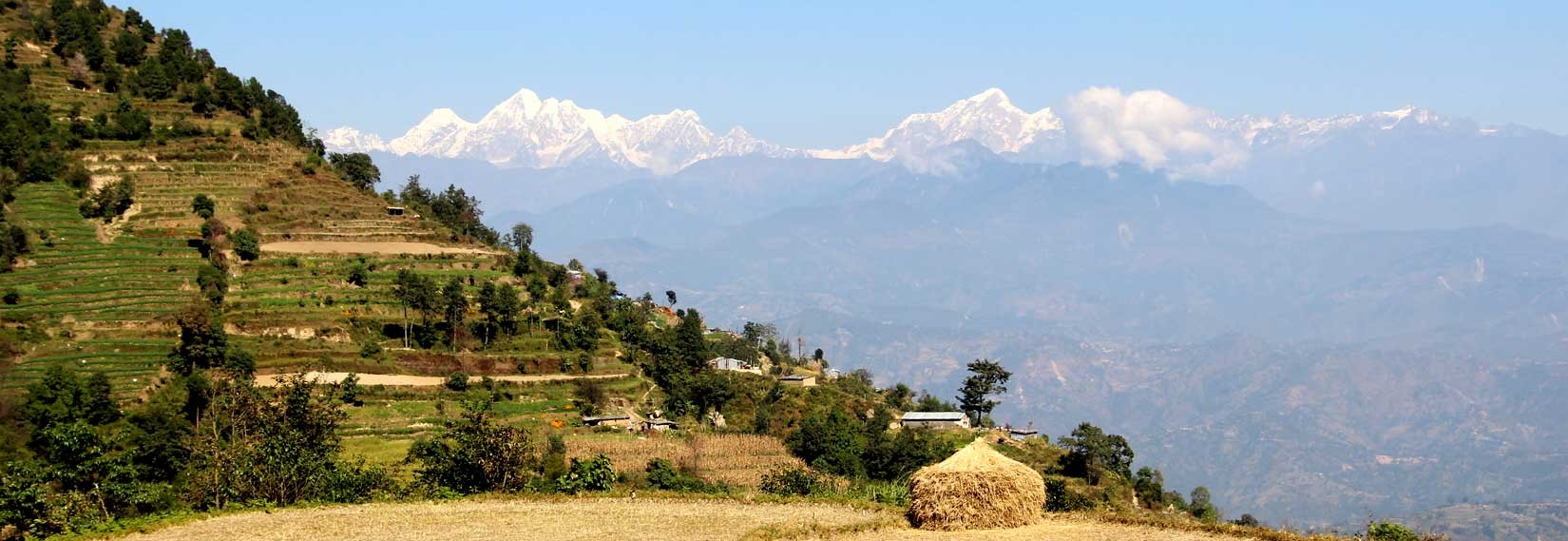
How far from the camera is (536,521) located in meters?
38.4

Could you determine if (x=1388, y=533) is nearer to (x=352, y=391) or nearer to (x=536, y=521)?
(x=536, y=521)

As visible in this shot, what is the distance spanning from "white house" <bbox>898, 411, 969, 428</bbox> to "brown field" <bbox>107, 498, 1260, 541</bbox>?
60.2 m

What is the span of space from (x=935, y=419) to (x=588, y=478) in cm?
6290

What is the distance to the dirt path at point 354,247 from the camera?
302 feet

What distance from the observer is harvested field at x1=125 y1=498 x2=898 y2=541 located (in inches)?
1428

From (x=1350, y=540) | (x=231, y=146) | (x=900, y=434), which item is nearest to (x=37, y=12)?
(x=231, y=146)

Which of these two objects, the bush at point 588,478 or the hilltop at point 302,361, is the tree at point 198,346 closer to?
the hilltop at point 302,361

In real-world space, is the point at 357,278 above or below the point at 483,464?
above

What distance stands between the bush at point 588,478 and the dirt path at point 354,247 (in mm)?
53095

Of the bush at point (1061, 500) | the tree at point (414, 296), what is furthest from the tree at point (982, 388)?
the bush at point (1061, 500)

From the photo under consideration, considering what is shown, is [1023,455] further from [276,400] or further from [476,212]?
[476,212]

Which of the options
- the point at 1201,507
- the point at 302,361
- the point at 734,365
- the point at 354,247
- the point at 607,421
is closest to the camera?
the point at 302,361

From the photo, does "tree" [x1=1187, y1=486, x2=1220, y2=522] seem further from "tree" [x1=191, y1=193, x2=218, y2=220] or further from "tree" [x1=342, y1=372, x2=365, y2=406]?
"tree" [x1=191, y1=193, x2=218, y2=220]

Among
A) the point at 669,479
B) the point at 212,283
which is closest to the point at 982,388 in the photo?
the point at 669,479
